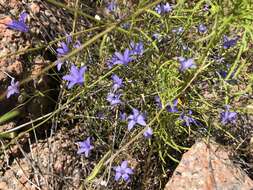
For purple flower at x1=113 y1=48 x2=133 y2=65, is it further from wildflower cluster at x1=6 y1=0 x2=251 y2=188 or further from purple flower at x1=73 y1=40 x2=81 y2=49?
purple flower at x1=73 y1=40 x2=81 y2=49

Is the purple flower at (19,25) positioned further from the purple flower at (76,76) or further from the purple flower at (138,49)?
the purple flower at (138,49)

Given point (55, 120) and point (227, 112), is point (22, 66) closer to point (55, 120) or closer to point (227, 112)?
point (55, 120)

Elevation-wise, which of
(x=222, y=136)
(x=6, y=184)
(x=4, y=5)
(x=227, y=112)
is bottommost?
(x=222, y=136)

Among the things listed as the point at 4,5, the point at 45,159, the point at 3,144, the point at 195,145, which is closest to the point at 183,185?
the point at 195,145

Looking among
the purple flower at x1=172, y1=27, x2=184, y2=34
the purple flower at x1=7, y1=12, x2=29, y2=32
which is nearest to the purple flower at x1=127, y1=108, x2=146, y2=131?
the purple flower at x1=172, y1=27, x2=184, y2=34

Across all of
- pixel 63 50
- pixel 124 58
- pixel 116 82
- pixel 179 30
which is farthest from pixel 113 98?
pixel 179 30

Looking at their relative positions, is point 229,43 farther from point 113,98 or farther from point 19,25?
point 19,25
